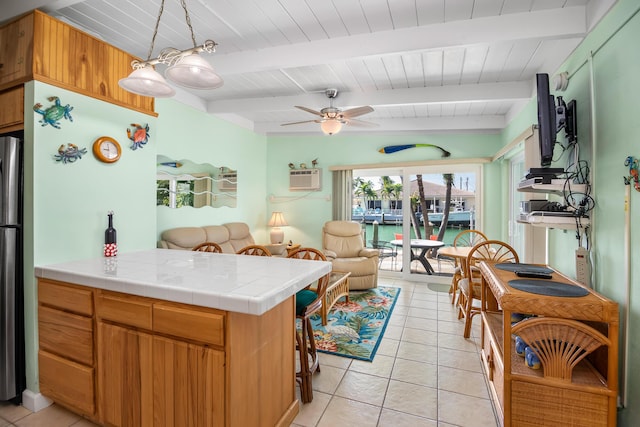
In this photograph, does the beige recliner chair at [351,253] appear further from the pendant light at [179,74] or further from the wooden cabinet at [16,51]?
the wooden cabinet at [16,51]

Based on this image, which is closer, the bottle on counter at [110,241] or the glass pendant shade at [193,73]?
the glass pendant shade at [193,73]

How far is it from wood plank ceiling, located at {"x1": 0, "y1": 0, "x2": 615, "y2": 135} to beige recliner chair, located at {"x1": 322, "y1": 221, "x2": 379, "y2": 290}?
2078 millimetres

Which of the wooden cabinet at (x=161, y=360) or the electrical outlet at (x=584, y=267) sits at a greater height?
the electrical outlet at (x=584, y=267)

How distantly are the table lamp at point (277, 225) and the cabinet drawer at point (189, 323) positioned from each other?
3.81 m

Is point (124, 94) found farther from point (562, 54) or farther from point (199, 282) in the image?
point (562, 54)


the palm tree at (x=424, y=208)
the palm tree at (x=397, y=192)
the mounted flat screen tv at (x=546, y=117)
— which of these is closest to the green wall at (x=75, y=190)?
the mounted flat screen tv at (x=546, y=117)

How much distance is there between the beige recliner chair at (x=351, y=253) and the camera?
14.4ft

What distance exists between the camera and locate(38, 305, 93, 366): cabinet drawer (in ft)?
5.66

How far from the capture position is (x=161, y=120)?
3559 mm

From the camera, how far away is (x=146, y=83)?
Result: 5.74 ft

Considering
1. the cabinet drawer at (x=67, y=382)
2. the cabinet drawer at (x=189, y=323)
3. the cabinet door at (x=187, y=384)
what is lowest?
the cabinet drawer at (x=67, y=382)

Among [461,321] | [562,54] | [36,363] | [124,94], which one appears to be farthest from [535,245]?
[36,363]

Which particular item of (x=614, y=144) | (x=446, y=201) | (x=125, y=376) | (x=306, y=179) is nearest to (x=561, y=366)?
(x=614, y=144)

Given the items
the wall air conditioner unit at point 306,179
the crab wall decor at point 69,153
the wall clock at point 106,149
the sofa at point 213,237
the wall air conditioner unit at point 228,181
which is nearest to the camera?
the crab wall decor at point 69,153
